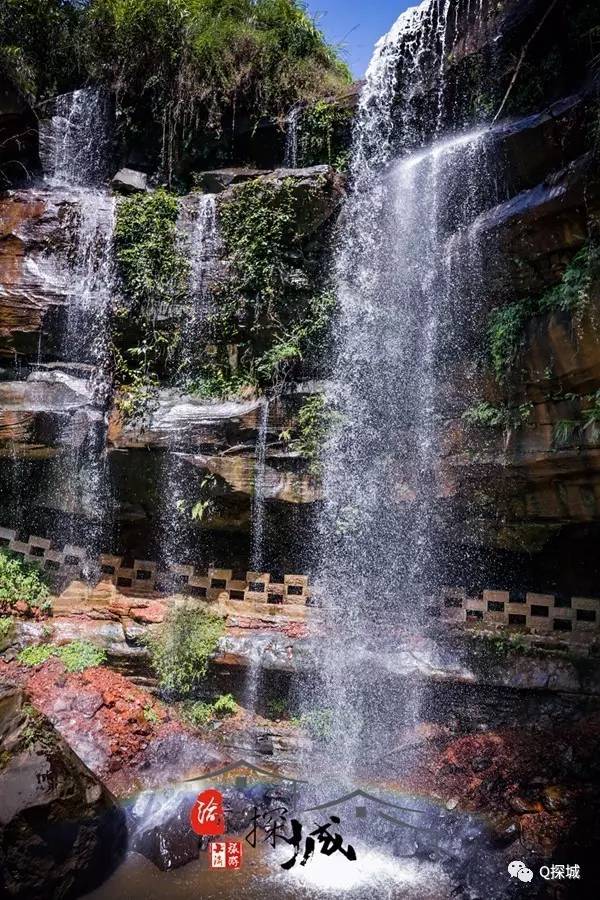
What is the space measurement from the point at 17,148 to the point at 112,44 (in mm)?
2486

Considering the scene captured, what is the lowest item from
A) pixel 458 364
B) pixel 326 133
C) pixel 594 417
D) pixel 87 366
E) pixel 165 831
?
pixel 165 831

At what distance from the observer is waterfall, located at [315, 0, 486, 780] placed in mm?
7770

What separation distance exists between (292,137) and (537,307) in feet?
17.8

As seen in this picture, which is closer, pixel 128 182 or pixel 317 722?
pixel 317 722

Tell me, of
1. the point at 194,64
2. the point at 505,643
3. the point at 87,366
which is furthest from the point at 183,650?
the point at 194,64

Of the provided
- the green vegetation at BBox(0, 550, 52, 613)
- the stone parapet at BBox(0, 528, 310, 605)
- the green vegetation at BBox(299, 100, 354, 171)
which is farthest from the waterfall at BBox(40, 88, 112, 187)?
the green vegetation at BBox(0, 550, 52, 613)

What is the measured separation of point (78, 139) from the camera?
10.8 metres

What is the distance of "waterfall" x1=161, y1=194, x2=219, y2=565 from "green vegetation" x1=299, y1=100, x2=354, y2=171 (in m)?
1.91

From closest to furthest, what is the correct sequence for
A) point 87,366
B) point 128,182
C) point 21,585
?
point 21,585, point 87,366, point 128,182

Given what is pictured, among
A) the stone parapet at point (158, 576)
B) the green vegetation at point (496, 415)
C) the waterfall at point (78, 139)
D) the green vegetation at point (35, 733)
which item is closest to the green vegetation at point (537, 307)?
the green vegetation at point (496, 415)

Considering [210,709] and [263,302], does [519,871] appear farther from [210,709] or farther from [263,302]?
[263,302]

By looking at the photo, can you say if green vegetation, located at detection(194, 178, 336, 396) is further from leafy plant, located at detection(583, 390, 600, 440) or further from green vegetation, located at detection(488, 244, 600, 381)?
leafy plant, located at detection(583, 390, 600, 440)

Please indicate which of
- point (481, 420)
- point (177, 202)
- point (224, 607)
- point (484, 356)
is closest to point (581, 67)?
point (484, 356)

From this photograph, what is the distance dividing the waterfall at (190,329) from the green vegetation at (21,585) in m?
1.79
